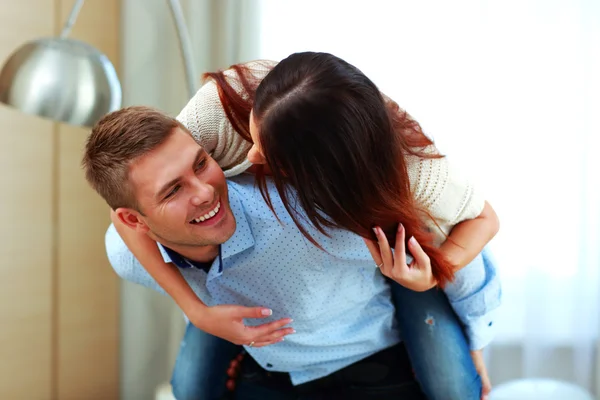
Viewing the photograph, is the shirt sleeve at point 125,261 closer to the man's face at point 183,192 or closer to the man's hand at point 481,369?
the man's face at point 183,192

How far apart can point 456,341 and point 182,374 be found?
70cm

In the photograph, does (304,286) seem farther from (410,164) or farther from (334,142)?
(334,142)

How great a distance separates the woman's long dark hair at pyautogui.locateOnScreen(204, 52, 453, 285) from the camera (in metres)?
1.24

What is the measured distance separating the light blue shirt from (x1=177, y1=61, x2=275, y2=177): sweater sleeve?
97 millimetres

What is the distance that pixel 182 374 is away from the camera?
193 centimetres

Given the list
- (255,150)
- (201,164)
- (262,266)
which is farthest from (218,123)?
(262,266)

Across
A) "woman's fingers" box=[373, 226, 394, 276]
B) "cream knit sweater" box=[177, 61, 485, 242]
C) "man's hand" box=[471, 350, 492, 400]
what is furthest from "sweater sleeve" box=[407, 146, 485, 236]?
"man's hand" box=[471, 350, 492, 400]

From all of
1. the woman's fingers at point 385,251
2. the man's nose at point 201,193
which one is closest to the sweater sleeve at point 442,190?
the woman's fingers at point 385,251

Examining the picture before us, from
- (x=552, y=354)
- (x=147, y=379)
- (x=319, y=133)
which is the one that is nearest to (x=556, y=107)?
(x=552, y=354)

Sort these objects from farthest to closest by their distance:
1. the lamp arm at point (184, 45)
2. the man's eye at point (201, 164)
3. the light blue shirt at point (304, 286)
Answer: the lamp arm at point (184, 45) < the light blue shirt at point (304, 286) < the man's eye at point (201, 164)

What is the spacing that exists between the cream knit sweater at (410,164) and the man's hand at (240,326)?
0.98ft

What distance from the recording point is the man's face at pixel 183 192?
1.46 metres

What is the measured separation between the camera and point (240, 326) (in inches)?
64.8

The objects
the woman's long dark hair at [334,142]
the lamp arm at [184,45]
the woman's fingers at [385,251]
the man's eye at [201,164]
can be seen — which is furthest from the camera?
the lamp arm at [184,45]
